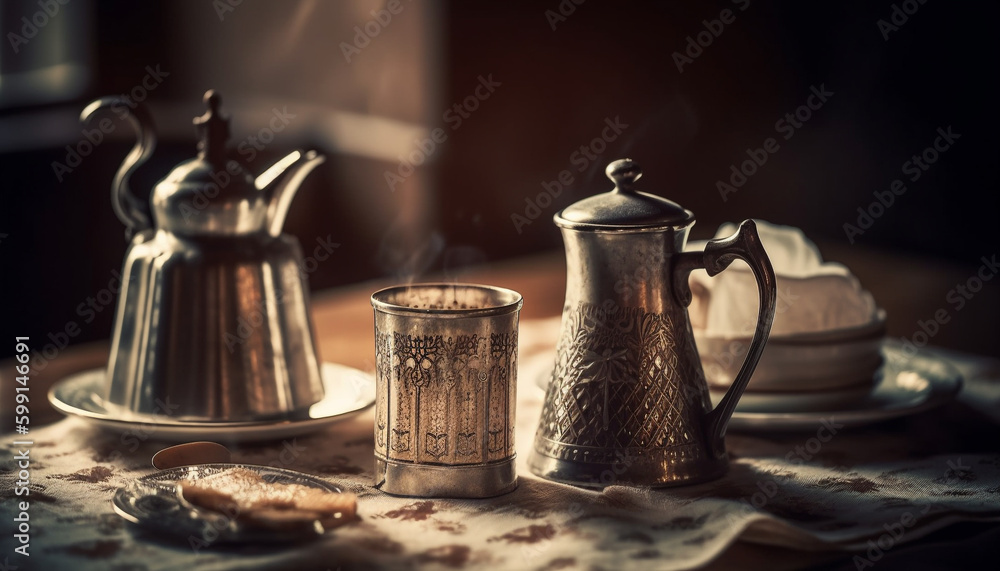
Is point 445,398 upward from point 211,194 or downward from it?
downward

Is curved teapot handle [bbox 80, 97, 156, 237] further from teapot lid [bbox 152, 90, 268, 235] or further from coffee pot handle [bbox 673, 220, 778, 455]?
coffee pot handle [bbox 673, 220, 778, 455]

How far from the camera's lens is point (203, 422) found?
34.8 inches

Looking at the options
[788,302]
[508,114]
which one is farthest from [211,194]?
[508,114]

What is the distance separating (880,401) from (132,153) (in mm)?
772

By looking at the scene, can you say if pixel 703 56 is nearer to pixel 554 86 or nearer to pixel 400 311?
pixel 554 86

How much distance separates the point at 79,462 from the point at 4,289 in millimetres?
1811

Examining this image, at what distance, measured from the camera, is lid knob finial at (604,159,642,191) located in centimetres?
80

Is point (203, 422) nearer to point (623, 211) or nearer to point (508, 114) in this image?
point (623, 211)

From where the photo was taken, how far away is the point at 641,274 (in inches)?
31.3

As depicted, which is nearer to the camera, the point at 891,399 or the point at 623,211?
the point at 623,211

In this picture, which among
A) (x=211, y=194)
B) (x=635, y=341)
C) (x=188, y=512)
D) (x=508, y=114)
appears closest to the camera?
(x=188, y=512)

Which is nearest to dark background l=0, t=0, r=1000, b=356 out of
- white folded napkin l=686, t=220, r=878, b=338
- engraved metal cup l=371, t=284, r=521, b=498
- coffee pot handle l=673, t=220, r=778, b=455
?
white folded napkin l=686, t=220, r=878, b=338

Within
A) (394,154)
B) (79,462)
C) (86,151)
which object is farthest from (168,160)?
(79,462)

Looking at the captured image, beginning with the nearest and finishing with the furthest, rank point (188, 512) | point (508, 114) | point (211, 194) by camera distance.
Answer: point (188, 512)
point (211, 194)
point (508, 114)
